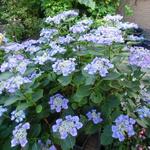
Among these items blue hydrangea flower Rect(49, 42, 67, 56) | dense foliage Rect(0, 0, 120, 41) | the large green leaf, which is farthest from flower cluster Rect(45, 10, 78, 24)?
dense foliage Rect(0, 0, 120, 41)

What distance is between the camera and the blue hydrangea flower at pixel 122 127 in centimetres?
150

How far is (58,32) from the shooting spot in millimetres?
1866

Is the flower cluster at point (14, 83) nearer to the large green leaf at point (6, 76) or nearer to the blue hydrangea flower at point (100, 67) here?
the large green leaf at point (6, 76)

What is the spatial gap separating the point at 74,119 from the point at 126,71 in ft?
0.94

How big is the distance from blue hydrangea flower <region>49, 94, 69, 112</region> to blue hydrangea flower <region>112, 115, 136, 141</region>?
0.22 m

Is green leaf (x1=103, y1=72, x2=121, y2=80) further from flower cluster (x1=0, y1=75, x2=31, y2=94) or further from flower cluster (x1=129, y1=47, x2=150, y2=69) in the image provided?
flower cluster (x1=0, y1=75, x2=31, y2=94)

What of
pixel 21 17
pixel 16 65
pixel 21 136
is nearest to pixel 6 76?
pixel 16 65

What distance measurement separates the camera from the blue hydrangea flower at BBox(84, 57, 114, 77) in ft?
4.68

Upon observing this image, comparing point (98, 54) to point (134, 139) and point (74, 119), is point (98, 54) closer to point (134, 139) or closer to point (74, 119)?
point (74, 119)

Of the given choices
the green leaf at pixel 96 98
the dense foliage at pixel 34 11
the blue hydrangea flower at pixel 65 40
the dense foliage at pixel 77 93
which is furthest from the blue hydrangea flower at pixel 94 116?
the dense foliage at pixel 34 11

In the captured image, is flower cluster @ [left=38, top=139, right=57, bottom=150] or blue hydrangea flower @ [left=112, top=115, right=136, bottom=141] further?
flower cluster @ [left=38, top=139, right=57, bottom=150]

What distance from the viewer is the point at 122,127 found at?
1.52 meters

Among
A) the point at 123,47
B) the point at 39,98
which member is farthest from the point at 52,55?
the point at 123,47

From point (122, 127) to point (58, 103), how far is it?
0.89 feet
